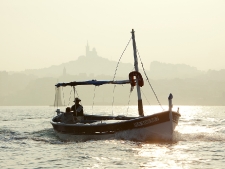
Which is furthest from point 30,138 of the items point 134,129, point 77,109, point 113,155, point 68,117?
point 113,155

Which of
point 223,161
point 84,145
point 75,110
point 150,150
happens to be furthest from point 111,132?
point 223,161

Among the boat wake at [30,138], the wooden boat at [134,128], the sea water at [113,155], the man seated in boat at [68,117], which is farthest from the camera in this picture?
the man seated in boat at [68,117]

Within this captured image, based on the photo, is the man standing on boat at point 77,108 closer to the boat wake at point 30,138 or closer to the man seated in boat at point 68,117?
the man seated in boat at point 68,117

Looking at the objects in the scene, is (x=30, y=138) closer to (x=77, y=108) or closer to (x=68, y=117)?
(x=68, y=117)

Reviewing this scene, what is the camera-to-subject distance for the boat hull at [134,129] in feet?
79.0

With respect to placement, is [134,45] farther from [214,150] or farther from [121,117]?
[214,150]

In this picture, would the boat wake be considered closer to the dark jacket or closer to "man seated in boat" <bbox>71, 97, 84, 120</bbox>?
"man seated in boat" <bbox>71, 97, 84, 120</bbox>

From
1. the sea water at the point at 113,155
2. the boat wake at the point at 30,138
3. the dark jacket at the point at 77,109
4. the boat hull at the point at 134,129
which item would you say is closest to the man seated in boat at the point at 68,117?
the dark jacket at the point at 77,109

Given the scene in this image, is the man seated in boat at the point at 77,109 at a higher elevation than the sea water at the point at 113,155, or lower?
higher

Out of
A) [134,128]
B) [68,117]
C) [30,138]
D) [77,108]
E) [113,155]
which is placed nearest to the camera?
[113,155]

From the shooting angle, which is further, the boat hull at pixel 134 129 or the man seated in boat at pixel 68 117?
the man seated in boat at pixel 68 117

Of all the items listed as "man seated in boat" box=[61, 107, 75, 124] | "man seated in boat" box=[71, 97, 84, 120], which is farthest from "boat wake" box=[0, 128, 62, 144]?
"man seated in boat" box=[71, 97, 84, 120]

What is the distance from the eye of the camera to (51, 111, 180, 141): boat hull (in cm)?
2409

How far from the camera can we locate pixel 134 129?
25.1 m
